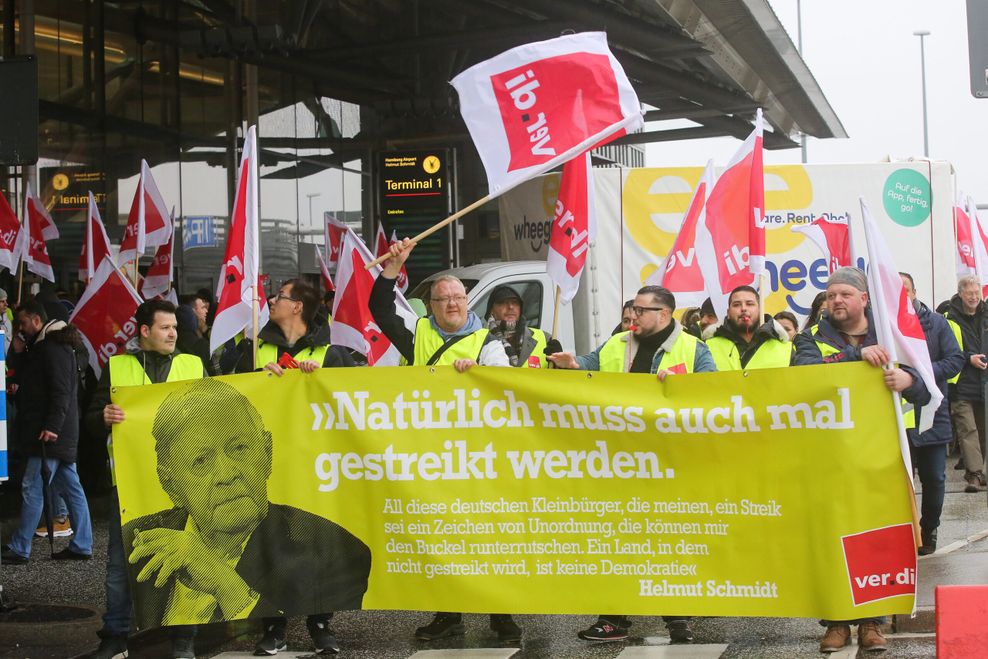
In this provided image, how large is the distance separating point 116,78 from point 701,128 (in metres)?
15.9

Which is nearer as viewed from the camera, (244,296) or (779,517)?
(779,517)

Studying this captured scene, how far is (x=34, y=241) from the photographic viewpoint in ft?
50.4

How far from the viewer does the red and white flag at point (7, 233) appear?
13750 mm

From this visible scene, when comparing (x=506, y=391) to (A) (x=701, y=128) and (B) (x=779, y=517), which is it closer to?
(B) (x=779, y=517)

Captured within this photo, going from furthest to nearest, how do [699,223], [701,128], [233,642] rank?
[701,128] → [699,223] → [233,642]

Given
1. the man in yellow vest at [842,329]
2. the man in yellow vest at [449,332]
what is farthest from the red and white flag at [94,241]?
the man in yellow vest at [842,329]

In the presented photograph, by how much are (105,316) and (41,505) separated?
87.1 inches

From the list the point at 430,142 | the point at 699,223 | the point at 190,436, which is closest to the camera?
the point at 190,436

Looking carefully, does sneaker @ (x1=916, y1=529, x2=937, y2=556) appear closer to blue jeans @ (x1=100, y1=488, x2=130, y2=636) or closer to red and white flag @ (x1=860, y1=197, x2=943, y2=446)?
red and white flag @ (x1=860, y1=197, x2=943, y2=446)

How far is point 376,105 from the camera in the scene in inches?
1224

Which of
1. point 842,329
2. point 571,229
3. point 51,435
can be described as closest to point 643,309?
A: point 842,329

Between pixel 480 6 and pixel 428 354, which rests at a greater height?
pixel 480 6

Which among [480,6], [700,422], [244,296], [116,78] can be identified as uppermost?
[480,6]

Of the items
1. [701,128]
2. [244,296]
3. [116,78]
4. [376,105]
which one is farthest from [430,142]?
[244,296]
